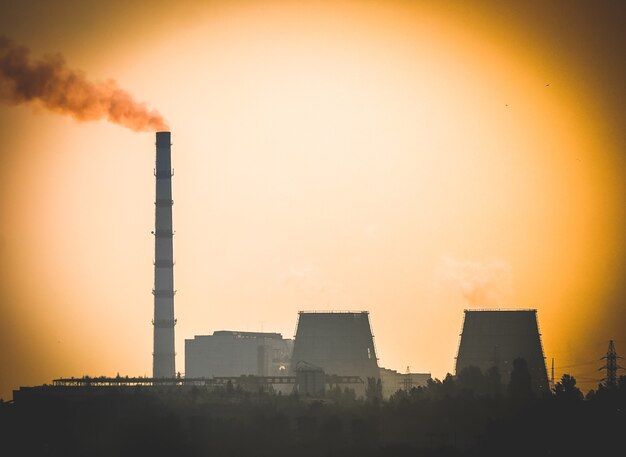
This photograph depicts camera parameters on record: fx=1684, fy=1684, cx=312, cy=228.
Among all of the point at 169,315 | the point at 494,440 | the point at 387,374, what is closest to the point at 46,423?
the point at 169,315

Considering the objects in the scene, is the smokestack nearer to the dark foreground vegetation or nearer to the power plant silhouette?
the power plant silhouette

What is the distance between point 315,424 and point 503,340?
34.4m

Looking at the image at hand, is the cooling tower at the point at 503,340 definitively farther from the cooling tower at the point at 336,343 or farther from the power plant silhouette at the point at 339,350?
the cooling tower at the point at 336,343

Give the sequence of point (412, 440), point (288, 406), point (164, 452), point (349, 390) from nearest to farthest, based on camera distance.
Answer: point (164, 452) < point (412, 440) < point (288, 406) < point (349, 390)

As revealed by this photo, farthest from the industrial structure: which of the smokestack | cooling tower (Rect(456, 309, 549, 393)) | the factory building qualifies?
the factory building

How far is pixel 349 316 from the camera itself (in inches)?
5118

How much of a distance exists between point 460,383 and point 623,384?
14240mm

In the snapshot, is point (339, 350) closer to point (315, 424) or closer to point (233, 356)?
point (233, 356)

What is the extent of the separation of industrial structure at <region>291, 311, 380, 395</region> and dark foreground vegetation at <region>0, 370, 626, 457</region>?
17.2 ft

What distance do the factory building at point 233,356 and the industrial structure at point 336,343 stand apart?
18052mm

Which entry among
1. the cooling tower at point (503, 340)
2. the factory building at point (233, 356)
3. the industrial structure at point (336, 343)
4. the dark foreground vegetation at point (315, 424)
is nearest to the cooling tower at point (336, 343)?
the industrial structure at point (336, 343)

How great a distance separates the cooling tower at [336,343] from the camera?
129375 millimetres

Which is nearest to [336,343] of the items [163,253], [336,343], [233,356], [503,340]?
[336,343]

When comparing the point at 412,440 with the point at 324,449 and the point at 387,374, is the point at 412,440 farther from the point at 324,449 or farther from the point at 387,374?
the point at 387,374
